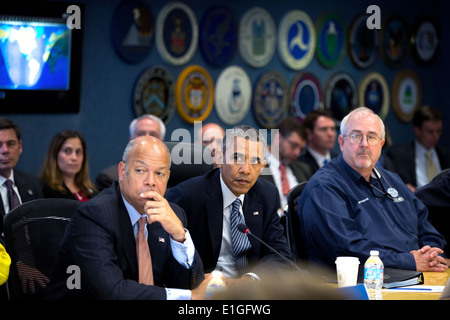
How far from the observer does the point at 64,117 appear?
5.15 meters

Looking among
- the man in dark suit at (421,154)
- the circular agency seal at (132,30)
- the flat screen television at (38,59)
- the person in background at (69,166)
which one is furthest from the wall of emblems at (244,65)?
the man in dark suit at (421,154)

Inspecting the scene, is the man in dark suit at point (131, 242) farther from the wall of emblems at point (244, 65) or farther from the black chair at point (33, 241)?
the wall of emblems at point (244, 65)

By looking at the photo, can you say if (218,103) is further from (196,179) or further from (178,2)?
(196,179)

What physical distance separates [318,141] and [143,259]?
146 inches

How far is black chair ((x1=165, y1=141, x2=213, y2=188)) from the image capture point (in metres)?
3.44

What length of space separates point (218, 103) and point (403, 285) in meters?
3.74

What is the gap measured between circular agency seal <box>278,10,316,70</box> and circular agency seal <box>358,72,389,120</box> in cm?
88

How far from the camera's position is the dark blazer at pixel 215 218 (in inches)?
121

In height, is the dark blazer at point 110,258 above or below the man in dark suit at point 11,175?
below

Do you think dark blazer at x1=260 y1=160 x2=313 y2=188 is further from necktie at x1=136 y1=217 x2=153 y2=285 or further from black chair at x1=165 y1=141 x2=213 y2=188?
necktie at x1=136 y1=217 x2=153 y2=285

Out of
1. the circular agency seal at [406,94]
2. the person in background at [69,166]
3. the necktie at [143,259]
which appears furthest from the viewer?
the circular agency seal at [406,94]

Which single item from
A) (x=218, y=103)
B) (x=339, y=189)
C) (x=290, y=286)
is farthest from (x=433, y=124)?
(x=290, y=286)

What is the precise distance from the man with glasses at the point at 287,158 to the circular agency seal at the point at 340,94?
4.97 ft

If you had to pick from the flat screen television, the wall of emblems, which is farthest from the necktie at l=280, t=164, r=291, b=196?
the flat screen television
